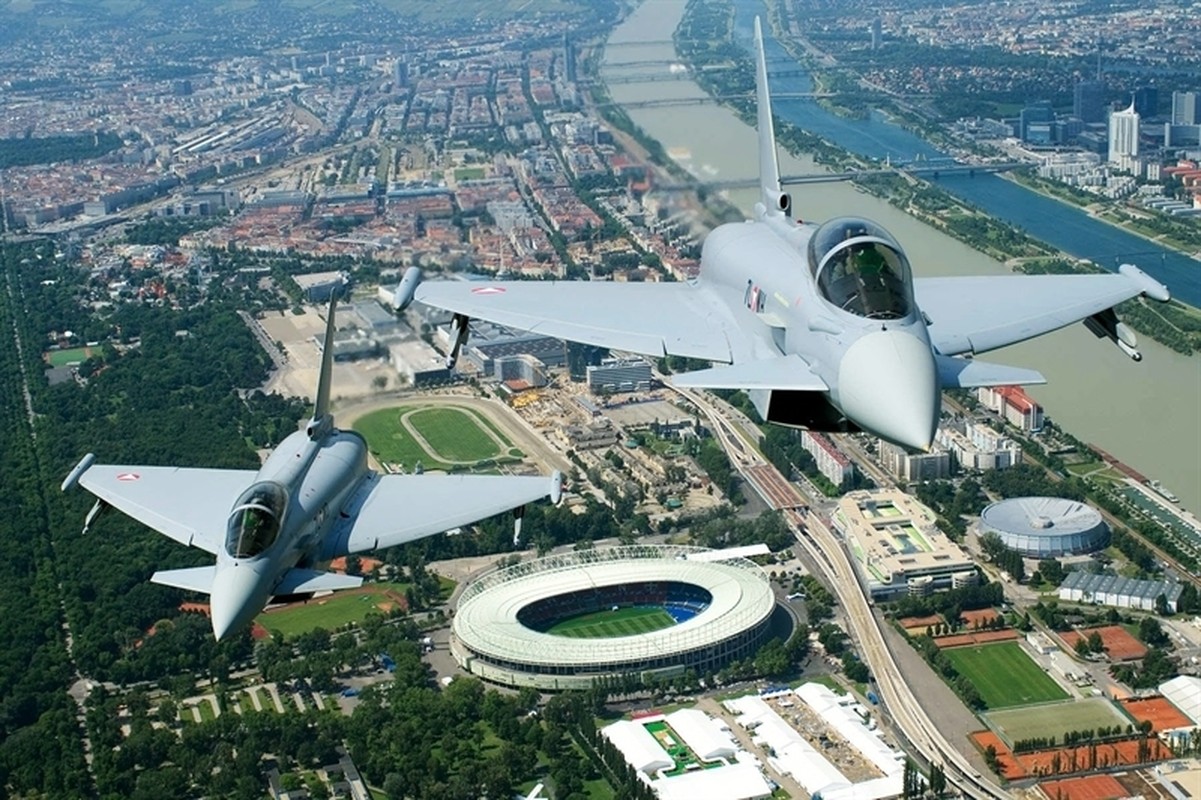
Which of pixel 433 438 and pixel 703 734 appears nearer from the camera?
pixel 703 734

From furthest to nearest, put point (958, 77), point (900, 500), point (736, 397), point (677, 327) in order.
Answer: point (958, 77), point (736, 397), point (900, 500), point (677, 327)

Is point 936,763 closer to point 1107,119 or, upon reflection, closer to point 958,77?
point 1107,119

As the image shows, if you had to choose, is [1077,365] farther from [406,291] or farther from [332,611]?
[406,291]

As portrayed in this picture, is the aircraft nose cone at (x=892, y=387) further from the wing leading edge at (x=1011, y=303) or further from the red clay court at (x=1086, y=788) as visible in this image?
the red clay court at (x=1086, y=788)

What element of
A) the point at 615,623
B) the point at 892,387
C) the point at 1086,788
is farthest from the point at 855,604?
the point at 892,387

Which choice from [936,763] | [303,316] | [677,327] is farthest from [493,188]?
[677,327]

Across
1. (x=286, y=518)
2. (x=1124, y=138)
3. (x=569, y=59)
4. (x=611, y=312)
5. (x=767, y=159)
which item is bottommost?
(x=1124, y=138)
